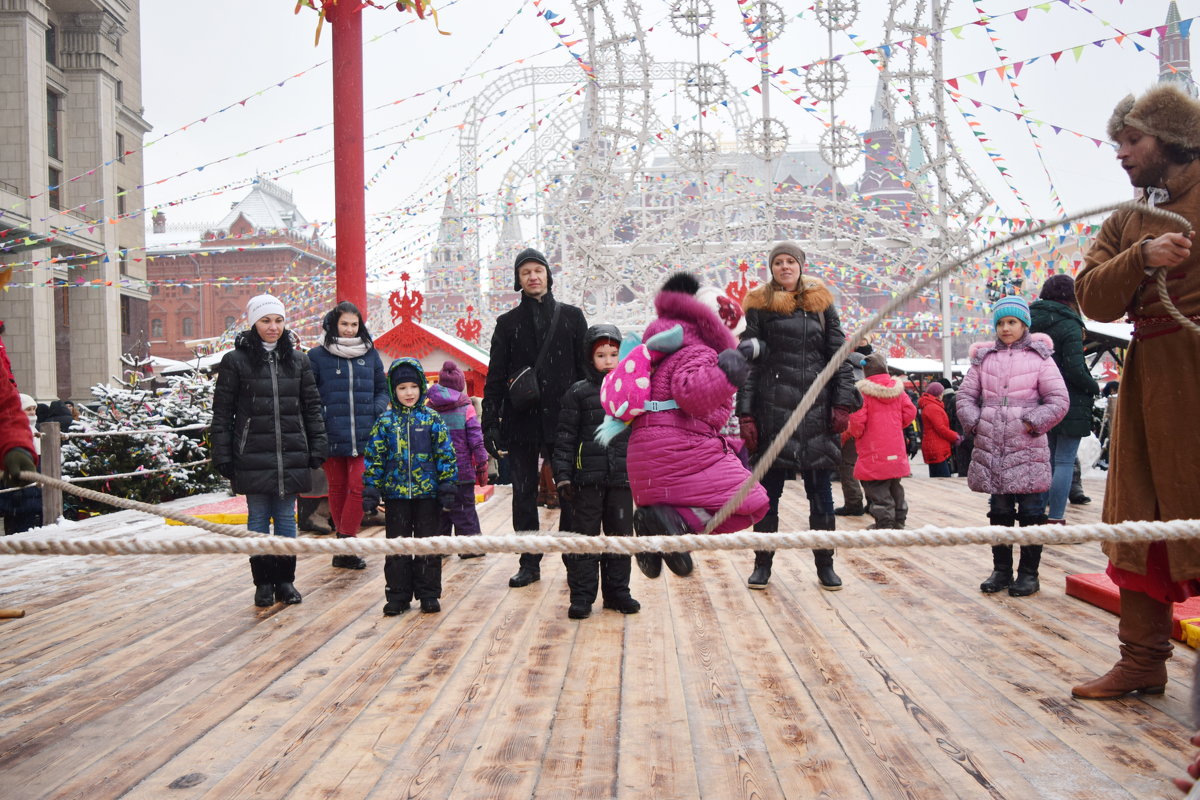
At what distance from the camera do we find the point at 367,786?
7.92ft

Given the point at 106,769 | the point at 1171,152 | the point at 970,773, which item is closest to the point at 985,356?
the point at 1171,152

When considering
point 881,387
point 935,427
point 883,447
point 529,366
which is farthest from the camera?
point 935,427

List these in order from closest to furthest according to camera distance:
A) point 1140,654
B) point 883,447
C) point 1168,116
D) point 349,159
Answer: point 1168,116 < point 1140,654 < point 883,447 < point 349,159

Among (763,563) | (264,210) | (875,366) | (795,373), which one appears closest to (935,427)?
(875,366)

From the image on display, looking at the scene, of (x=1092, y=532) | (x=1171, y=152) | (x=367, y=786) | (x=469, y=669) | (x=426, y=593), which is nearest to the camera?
(x=1092, y=532)

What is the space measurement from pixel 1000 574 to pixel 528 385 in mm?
2648

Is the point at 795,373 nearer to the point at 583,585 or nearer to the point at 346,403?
the point at 583,585

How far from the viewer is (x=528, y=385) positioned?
4828 millimetres

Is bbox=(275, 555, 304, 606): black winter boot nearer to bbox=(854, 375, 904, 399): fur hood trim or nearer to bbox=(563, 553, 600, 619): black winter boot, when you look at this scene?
bbox=(563, 553, 600, 619): black winter boot

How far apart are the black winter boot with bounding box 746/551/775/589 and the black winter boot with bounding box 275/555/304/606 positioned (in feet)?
8.01

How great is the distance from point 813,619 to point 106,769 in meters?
2.90

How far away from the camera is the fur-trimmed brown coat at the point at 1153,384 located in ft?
8.97

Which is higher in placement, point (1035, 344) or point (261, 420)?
point (1035, 344)

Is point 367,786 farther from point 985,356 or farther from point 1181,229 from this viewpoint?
point 985,356
